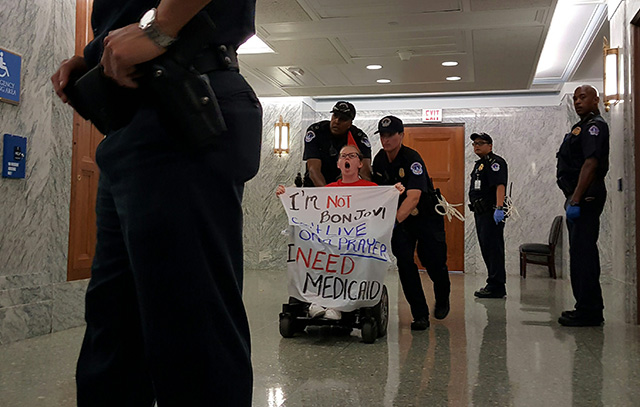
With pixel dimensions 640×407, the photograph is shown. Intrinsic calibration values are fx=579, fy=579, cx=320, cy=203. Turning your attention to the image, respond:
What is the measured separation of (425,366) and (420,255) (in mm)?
1529

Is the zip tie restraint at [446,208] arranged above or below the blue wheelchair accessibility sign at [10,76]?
below

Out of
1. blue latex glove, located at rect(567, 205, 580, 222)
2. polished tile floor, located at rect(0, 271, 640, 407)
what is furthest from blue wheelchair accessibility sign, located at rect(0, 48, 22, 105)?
blue latex glove, located at rect(567, 205, 580, 222)

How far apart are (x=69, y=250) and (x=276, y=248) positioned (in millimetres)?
6065

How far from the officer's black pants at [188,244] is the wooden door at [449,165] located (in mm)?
9538

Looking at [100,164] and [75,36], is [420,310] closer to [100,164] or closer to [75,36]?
[75,36]

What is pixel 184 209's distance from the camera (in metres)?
0.91

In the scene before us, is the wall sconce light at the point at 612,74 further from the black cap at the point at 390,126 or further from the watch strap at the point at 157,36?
the watch strap at the point at 157,36

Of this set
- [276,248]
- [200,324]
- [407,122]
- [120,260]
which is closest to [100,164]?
[120,260]

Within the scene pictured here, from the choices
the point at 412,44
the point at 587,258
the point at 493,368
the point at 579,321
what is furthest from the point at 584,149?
the point at 412,44

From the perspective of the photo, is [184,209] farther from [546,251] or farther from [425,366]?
[546,251]

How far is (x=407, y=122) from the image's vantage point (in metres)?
10.7

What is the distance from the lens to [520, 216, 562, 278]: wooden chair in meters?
8.90

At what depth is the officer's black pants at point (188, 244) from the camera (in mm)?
911

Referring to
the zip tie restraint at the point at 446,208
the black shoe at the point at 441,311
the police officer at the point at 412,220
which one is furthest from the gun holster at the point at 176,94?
the black shoe at the point at 441,311
